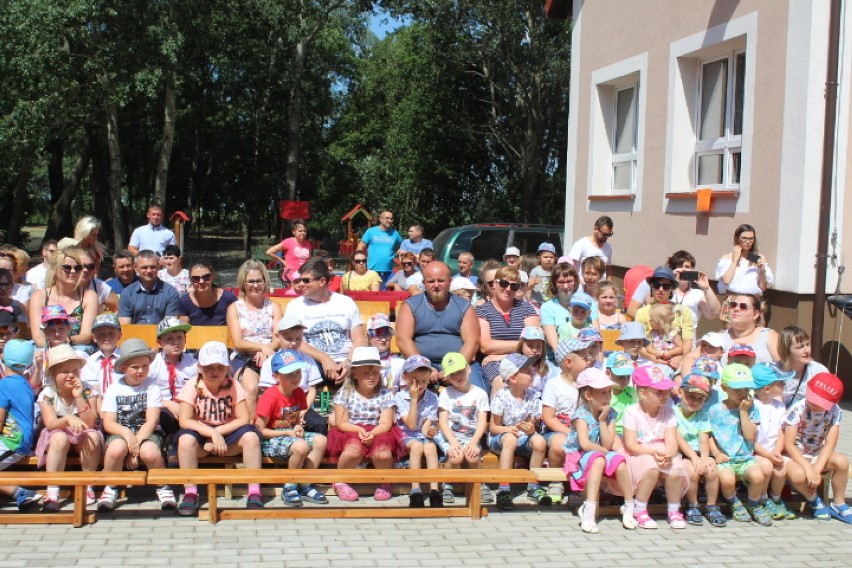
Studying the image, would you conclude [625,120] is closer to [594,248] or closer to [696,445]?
[594,248]

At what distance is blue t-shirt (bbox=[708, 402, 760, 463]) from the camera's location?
6.11 metres

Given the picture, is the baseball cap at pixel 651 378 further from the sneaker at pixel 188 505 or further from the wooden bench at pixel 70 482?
the wooden bench at pixel 70 482

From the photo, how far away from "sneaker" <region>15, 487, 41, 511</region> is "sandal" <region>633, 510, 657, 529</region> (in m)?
3.77

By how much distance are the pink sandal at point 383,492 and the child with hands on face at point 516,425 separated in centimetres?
74

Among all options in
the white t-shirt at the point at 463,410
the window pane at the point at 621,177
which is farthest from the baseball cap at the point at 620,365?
the window pane at the point at 621,177

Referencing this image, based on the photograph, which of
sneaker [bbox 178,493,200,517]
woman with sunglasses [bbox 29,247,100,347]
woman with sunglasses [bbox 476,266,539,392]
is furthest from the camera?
woman with sunglasses [bbox 476,266,539,392]

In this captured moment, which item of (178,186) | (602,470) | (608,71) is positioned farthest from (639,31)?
(178,186)

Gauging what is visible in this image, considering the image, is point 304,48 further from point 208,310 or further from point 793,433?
point 793,433

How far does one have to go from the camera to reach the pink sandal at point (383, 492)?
6.27 m

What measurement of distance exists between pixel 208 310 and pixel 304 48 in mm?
27033

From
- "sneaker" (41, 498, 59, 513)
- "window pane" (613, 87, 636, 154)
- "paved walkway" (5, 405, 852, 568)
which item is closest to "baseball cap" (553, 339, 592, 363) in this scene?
"paved walkway" (5, 405, 852, 568)

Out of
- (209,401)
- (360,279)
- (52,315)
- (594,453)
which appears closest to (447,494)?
(594,453)

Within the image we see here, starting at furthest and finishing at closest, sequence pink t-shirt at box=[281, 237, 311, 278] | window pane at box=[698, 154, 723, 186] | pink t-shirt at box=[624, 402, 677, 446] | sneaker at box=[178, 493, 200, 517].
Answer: pink t-shirt at box=[281, 237, 311, 278] → window pane at box=[698, 154, 723, 186] → pink t-shirt at box=[624, 402, 677, 446] → sneaker at box=[178, 493, 200, 517]

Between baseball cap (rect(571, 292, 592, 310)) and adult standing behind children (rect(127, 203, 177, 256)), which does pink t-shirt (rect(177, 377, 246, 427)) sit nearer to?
baseball cap (rect(571, 292, 592, 310))
